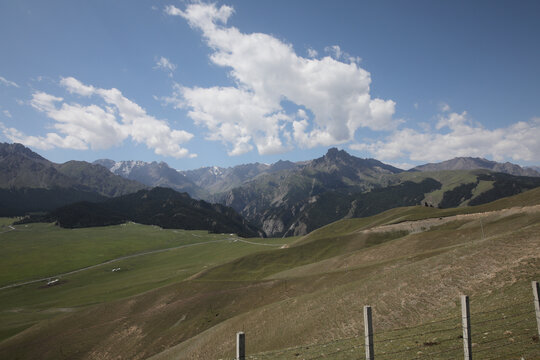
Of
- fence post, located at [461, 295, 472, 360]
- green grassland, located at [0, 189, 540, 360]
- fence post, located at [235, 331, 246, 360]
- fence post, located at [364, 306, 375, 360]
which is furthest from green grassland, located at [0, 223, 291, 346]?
fence post, located at [461, 295, 472, 360]

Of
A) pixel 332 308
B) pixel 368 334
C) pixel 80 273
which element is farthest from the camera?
pixel 80 273

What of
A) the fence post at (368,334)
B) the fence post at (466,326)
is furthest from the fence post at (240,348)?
the fence post at (466,326)

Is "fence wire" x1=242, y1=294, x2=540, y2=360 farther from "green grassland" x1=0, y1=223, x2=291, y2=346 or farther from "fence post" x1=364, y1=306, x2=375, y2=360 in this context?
"green grassland" x1=0, y1=223, x2=291, y2=346

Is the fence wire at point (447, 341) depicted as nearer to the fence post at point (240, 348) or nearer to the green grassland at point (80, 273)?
the fence post at point (240, 348)

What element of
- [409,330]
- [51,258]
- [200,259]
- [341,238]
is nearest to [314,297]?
[409,330]

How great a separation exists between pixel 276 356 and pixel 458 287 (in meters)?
20.6

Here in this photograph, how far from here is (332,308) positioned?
35719mm

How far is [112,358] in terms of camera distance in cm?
4616

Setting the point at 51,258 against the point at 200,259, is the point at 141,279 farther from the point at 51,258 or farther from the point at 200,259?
the point at 51,258

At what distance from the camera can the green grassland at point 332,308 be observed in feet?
75.9

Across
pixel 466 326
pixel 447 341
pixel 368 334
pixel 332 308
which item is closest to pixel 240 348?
pixel 368 334

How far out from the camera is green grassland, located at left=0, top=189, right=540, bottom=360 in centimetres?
2314

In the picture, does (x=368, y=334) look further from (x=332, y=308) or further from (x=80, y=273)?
(x=80, y=273)

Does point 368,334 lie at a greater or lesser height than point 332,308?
greater
